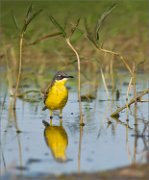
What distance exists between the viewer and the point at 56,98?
1140 cm

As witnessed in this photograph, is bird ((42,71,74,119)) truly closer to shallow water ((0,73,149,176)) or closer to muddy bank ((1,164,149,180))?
shallow water ((0,73,149,176))

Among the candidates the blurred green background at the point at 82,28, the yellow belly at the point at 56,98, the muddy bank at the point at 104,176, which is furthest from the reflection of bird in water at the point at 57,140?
the blurred green background at the point at 82,28

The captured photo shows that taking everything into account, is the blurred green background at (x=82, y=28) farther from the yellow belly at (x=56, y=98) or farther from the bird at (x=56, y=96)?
the yellow belly at (x=56, y=98)

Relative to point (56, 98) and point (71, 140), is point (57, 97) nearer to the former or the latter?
point (56, 98)

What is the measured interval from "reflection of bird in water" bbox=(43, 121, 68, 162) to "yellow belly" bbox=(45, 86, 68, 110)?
626 millimetres

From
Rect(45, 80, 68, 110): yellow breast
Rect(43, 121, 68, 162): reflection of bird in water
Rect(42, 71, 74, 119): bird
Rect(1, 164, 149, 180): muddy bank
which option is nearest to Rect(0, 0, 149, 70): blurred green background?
Rect(42, 71, 74, 119): bird

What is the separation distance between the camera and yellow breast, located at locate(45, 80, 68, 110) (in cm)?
1134

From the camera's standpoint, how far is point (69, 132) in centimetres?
990

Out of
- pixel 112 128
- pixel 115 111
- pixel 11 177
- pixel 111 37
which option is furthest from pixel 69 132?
pixel 111 37

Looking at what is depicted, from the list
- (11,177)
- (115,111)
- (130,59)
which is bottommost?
(11,177)

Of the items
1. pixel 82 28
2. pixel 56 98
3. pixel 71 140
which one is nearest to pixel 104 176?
pixel 71 140

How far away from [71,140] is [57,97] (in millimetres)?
2147

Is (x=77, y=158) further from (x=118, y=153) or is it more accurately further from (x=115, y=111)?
(x=115, y=111)

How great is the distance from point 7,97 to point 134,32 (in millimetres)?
8050
